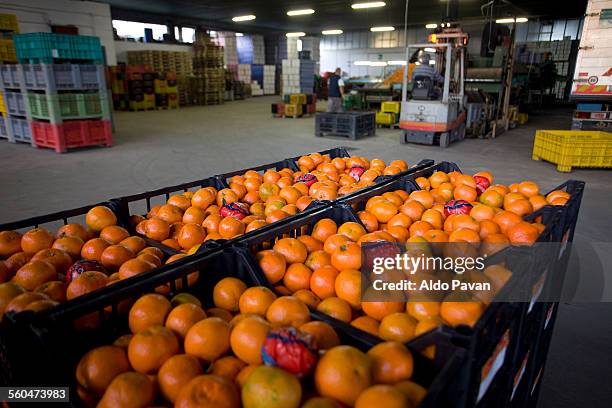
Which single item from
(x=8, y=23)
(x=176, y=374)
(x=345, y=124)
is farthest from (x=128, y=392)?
(x=8, y=23)

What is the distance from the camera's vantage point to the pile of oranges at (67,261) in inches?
56.3

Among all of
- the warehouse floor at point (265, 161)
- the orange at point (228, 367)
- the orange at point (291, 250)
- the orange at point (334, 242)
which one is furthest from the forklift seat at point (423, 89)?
the orange at point (228, 367)

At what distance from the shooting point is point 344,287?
1507 mm

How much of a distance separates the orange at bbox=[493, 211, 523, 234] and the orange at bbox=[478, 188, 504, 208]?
12.4 inches

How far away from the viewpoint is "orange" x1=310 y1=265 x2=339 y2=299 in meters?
1.58

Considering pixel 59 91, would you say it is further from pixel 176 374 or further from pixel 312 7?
pixel 312 7

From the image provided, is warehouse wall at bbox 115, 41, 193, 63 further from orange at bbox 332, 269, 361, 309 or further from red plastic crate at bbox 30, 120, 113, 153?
orange at bbox 332, 269, 361, 309

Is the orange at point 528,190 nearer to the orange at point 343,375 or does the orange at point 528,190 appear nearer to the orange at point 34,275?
the orange at point 343,375

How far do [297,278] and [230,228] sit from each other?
55 centimetres

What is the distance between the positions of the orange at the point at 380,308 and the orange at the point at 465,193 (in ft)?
4.25

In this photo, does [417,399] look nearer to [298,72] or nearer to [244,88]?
[298,72]

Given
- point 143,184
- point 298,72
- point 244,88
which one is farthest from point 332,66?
point 143,184

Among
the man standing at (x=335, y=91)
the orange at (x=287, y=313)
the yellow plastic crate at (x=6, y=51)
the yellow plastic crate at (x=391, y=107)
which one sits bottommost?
the yellow plastic crate at (x=391, y=107)

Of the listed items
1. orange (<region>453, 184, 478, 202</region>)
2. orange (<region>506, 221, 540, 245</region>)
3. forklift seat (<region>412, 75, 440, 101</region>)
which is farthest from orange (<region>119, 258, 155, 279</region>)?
forklift seat (<region>412, 75, 440, 101</region>)
